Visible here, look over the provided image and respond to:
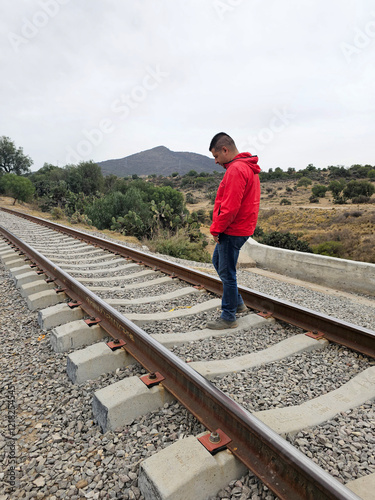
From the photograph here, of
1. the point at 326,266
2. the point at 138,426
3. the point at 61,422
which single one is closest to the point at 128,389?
the point at 138,426

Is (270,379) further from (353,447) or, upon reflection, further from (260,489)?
(260,489)

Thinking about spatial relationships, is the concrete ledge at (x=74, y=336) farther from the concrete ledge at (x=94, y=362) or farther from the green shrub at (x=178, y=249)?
the green shrub at (x=178, y=249)

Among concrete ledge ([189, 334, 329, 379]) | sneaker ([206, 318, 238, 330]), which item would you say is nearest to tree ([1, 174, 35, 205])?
sneaker ([206, 318, 238, 330])

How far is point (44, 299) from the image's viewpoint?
4.11 metres

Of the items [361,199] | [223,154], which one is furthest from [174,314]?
[361,199]

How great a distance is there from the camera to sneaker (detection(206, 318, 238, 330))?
3408 mm

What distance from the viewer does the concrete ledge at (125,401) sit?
2.04m

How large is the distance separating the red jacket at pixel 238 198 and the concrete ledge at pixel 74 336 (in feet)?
4.83

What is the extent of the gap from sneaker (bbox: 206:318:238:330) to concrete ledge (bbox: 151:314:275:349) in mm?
34

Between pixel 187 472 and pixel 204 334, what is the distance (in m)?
1.76

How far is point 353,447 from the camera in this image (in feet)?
6.11

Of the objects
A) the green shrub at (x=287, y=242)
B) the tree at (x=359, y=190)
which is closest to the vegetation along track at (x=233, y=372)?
the green shrub at (x=287, y=242)

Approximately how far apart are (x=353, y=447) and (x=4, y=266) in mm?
6416

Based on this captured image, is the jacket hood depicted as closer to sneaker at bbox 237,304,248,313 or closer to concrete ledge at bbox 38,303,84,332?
sneaker at bbox 237,304,248,313
